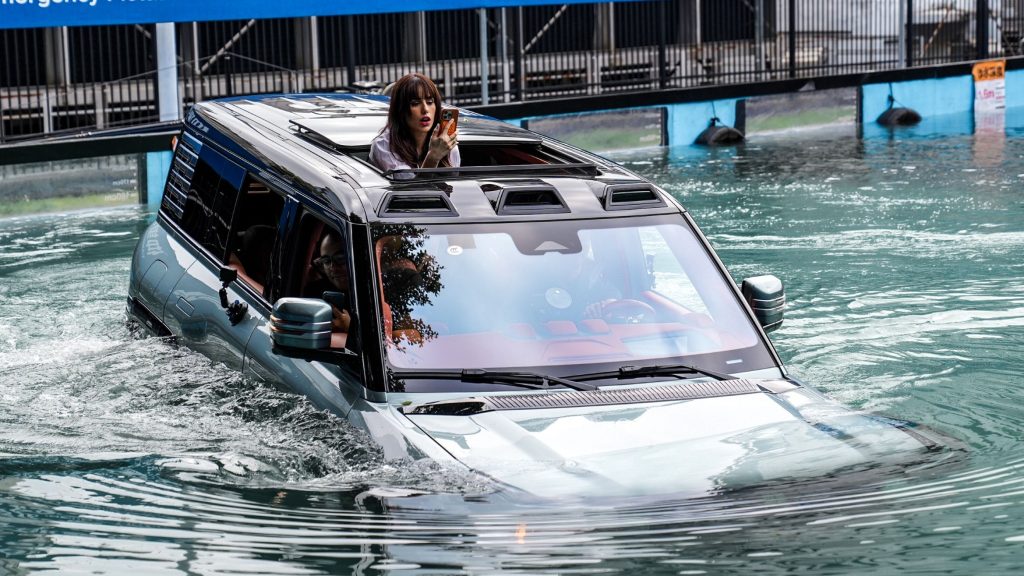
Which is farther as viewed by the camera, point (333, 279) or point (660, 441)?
point (333, 279)

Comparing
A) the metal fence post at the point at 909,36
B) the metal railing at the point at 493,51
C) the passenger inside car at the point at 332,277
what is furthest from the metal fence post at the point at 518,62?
the passenger inside car at the point at 332,277

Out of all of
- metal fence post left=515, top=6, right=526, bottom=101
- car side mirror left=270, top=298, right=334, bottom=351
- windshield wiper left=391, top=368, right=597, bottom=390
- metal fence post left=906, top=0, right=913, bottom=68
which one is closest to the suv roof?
car side mirror left=270, top=298, right=334, bottom=351

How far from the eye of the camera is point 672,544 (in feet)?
15.1

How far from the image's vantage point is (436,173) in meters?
6.04

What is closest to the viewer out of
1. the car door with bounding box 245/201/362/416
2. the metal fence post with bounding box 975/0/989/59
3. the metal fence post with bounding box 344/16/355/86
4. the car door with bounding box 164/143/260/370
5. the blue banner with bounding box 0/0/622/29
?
the car door with bounding box 245/201/362/416

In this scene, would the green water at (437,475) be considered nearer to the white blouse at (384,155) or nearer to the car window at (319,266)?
the car window at (319,266)

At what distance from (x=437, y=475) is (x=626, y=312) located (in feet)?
4.40

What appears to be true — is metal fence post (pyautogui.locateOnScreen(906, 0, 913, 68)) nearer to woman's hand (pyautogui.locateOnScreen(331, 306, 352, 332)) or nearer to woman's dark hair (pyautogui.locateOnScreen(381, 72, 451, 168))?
woman's dark hair (pyautogui.locateOnScreen(381, 72, 451, 168))

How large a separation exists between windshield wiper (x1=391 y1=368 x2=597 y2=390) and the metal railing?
44.4 ft

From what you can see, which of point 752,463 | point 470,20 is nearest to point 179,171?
point 752,463

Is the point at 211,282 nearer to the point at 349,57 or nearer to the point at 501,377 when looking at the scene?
the point at 501,377

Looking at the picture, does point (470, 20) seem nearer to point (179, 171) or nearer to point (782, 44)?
point (782, 44)

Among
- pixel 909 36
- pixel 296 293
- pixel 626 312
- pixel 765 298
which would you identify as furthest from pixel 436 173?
pixel 909 36

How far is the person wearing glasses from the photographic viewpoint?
19.4ft
